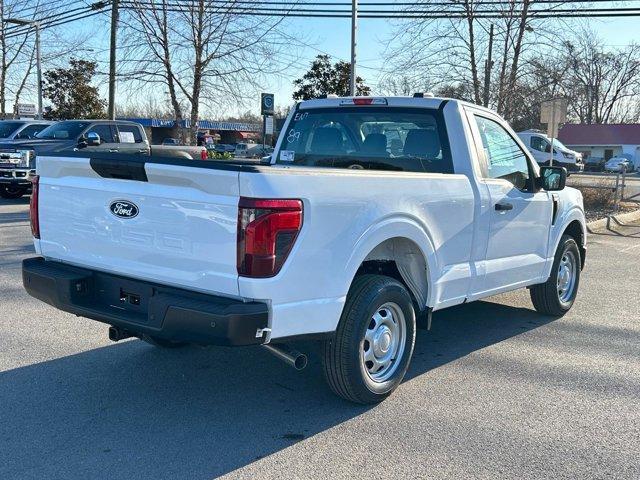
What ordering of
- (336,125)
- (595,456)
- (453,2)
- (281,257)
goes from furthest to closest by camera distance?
(453,2)
(336,125)
(595,456)
(281,257)

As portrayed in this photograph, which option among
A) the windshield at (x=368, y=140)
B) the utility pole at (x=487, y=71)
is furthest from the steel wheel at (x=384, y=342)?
the utility pole at (x=487, y=71)

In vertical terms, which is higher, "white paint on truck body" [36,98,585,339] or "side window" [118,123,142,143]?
"side window" [118,123,142,143]

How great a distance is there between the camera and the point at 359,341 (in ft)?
13.1

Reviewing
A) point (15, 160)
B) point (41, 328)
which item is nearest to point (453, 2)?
point (15, 160)

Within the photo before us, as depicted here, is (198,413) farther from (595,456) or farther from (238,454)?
(595,456)

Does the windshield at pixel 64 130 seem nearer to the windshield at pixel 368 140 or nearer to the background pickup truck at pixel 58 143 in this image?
the background pickup truck at pixel 58 143

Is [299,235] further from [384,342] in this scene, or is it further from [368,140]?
[368,140]

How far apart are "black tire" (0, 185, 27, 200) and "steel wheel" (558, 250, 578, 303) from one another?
13706 millimetres

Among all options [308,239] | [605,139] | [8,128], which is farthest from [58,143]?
[605,139]

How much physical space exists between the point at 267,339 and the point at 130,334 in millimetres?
1142

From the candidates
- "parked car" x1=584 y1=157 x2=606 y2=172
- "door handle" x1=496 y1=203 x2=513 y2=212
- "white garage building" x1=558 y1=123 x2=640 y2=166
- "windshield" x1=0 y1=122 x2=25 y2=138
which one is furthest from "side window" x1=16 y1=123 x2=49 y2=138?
"white garage building" x1=558 y1=123 x2=640 y2=166

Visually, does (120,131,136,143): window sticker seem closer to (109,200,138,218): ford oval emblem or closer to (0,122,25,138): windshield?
(0,122,25,138): windshield

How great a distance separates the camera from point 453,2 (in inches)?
635

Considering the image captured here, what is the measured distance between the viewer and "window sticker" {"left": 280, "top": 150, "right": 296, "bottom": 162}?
576cm
